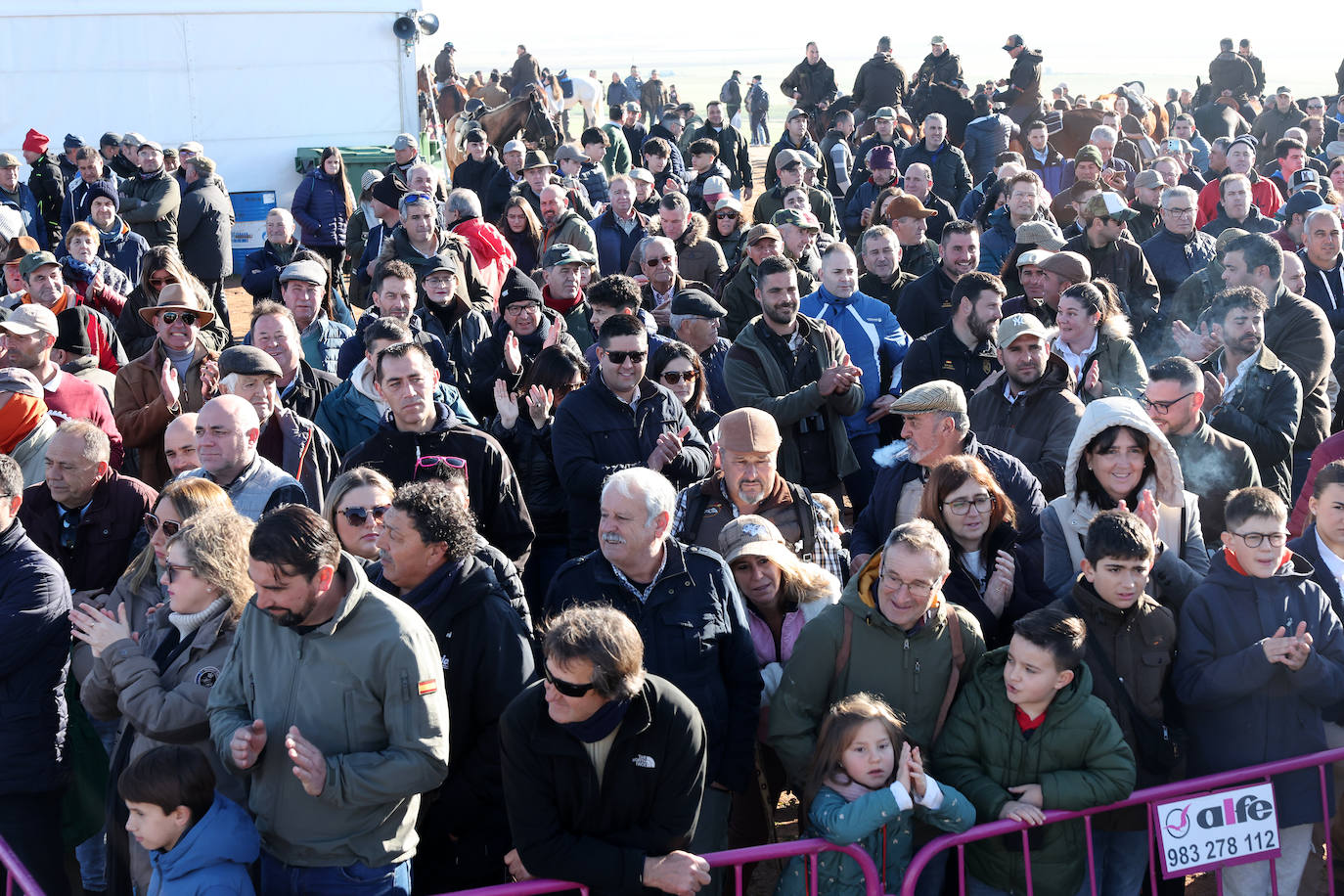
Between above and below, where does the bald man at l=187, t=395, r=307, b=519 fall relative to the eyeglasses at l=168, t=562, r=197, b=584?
above

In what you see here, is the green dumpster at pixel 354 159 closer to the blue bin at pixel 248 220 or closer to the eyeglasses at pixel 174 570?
the blue bin at pixel 248 220

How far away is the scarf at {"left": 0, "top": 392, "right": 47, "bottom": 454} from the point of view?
5656mm

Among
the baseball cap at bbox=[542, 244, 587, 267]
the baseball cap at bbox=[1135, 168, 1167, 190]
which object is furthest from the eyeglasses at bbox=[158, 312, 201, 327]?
the baseball cap at bbox=[1135, 168, 1167, 190]

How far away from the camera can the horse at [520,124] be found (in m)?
17.1

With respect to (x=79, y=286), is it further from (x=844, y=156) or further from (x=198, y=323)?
(x=844, y=156)

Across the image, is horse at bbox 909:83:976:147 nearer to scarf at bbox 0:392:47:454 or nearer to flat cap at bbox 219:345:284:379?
flat cap at bbox 219:345:284:379

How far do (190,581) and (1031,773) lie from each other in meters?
2.64

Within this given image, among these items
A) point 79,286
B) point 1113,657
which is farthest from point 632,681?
point 79,286

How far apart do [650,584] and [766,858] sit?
0.98 metres

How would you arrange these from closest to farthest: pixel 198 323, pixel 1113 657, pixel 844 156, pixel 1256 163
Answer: pixel 1113 657
pixel 198 323
pixel 844 156
pixel 1256 163

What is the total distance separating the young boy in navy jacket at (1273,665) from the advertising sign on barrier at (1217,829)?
0.18 m

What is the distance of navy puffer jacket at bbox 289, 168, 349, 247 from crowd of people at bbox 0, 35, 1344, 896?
548cm

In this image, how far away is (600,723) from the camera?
339 centimetres

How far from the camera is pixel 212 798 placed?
3.61 m
